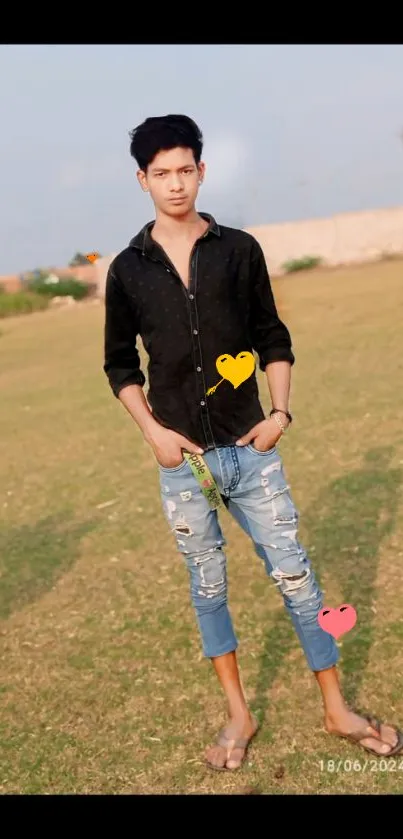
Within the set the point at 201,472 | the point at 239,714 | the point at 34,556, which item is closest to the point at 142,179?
the point at 201,472

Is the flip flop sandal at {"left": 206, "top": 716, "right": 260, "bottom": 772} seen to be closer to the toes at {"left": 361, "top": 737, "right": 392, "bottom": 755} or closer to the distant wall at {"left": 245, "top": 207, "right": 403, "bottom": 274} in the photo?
the toes at {"left": 361, "top": 737, "right": 392, "bottom": 755}

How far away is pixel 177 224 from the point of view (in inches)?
112

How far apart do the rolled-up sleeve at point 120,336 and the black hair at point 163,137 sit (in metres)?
0.40

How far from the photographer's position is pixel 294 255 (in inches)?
1141

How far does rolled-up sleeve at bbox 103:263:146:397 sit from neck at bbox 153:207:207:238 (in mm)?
220

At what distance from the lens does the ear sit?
2.83 meters

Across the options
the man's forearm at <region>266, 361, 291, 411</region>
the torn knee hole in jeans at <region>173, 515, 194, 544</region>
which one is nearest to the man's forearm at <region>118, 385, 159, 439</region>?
the torn knee hole in jeans at <region>173, 515, 194, 544</region>

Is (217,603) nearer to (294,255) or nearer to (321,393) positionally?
(321,393)

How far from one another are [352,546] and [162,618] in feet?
4.15

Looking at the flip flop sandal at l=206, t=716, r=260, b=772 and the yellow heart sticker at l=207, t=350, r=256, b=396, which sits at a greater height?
the yellow heart sticker at l=207, t=350, r=256, b=396

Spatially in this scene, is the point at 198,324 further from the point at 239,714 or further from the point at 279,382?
the point at 239,714

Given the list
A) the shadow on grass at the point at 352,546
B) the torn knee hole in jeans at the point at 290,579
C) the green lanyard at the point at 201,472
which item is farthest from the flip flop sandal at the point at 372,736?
the green lanyard at the point at 201,472

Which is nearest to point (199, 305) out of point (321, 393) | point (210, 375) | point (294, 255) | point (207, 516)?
point (210, 375)
